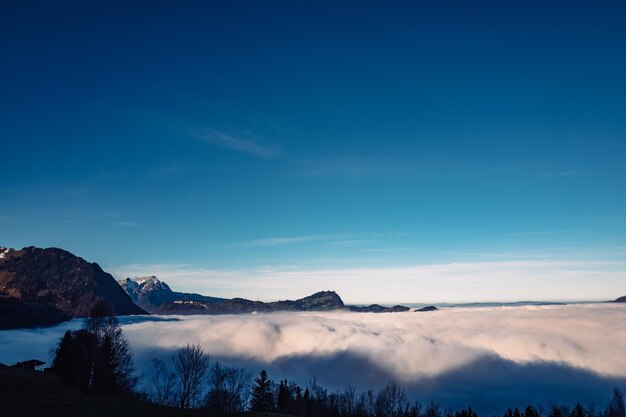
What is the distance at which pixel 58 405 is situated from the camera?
54.7 m

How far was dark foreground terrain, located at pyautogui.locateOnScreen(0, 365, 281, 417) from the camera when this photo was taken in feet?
159

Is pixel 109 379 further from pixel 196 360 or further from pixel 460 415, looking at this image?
pixel 460 415

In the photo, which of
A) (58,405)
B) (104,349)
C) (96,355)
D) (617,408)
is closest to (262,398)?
(104,349)

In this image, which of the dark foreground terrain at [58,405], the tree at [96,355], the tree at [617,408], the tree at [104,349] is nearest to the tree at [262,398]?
Answer: the tree at [96,355]

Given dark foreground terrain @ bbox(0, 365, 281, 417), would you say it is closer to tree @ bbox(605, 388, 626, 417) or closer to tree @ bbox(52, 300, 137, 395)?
tree @ bbox(52, 300, 137, 395)

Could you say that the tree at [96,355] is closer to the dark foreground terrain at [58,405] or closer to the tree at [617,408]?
the dark foreground terrain at [58,405]

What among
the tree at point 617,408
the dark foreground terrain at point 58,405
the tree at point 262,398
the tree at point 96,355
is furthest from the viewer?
the tree at point 617,408

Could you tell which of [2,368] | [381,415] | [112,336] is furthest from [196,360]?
[381,415]

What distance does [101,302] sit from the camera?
290 ft

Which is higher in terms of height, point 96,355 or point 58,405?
point 96,355

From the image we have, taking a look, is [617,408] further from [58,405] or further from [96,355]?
[58,405]

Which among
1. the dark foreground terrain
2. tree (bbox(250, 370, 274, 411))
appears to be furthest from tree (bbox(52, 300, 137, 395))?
tree (bbox(250, 370, 274, 411))

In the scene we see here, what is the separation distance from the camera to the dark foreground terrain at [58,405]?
159ft

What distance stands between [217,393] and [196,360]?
63.2ft
